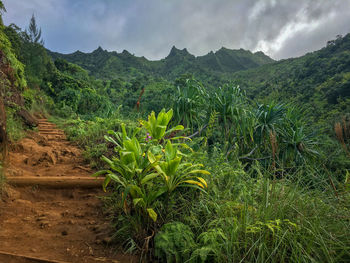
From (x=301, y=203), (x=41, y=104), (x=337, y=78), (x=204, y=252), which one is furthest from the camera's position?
(x=337, y=78)

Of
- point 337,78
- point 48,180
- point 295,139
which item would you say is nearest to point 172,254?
point 48,180

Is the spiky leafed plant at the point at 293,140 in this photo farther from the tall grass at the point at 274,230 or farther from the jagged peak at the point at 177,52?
the jagged peak at the point at 177,52

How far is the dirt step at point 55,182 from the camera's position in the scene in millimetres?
2482

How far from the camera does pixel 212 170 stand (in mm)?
2182

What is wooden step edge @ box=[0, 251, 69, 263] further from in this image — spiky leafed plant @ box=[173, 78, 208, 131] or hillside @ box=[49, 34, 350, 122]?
hillside @ box=[49, 34, 350, 122]

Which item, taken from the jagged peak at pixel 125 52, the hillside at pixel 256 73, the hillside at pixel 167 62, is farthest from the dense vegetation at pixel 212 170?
the jagged peak at pixel 125 52

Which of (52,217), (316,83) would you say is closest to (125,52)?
(316,83)

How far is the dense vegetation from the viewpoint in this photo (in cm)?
139

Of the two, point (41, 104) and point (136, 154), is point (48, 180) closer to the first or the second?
point (136, 154)

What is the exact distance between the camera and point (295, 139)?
5.11 meters

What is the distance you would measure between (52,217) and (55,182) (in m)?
0.63

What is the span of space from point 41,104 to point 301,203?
36.3ft

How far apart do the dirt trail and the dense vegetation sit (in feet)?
0.70

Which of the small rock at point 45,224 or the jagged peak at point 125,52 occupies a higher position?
the jagged peak at point 125,52
